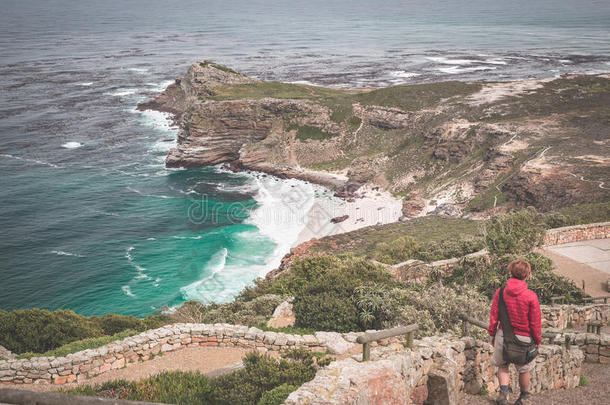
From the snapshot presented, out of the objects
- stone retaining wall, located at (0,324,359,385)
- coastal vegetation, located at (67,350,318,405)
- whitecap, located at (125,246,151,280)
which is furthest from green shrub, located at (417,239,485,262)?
whitecap, located at (125,246,151,280)

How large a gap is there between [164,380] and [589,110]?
71653 mm

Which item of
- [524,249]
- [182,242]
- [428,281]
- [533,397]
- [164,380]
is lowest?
[182,242]

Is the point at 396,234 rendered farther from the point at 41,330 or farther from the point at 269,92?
the point at 269,92

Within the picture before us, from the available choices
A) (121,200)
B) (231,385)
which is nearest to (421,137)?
(121,200)

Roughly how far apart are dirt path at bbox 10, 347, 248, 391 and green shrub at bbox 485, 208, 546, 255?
14.3 meters

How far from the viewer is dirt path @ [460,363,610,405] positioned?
28.8 feet

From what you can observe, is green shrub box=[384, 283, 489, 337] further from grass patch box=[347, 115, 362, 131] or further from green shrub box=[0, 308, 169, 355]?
grass patch box=[347, 115, 362, 131]

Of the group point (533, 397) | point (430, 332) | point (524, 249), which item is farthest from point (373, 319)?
point (524, 249)

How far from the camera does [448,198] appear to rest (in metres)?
56.4

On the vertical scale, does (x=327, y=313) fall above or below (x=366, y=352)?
below

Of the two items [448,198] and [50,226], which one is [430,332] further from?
[50,226]

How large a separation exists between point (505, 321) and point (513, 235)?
54.3ft

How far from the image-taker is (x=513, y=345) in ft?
23.7

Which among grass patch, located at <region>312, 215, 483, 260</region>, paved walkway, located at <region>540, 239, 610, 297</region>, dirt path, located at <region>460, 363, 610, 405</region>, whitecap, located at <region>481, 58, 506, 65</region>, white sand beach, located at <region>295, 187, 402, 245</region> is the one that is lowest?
white sand beach, located at <region>295, 187, 402, 245</region>
